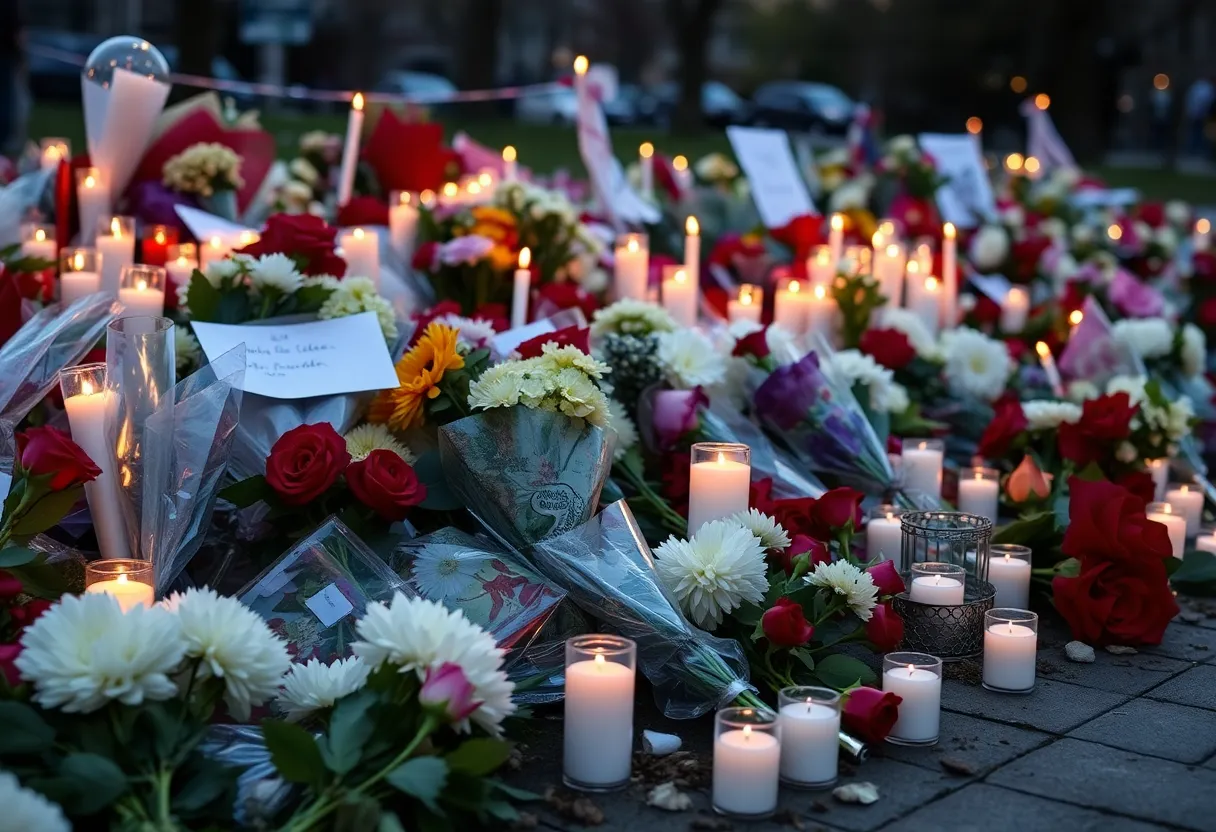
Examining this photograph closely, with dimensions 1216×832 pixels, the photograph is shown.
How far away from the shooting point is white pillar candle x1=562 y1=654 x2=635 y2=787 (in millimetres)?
2330

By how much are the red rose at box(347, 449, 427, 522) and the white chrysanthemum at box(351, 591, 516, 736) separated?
1.71ft

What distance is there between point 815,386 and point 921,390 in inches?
43.1

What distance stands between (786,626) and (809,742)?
10.3 inches

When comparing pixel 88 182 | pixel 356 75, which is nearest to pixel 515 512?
pixel 88 182

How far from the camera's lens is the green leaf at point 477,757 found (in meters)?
2.16

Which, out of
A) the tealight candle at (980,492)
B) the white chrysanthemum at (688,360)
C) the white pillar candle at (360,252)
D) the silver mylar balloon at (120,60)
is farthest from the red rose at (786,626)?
the silver mylar balloon at (120,60)

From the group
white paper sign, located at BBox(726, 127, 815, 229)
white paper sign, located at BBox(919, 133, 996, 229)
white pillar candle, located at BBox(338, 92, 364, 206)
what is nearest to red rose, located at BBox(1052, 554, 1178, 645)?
white pillar candle, located at BBox(338, 92, 364, 206)

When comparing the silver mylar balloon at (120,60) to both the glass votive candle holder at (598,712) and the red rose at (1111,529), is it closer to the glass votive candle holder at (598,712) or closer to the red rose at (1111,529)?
the glass votive candle holder at (598,712)

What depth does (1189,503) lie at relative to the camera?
4.06 meters

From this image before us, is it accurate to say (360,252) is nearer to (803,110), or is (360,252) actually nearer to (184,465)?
(184,465)

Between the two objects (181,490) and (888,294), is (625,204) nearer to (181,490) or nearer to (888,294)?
(888,294)

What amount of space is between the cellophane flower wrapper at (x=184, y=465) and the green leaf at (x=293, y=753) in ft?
2.34

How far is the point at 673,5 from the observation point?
20703 millimetres

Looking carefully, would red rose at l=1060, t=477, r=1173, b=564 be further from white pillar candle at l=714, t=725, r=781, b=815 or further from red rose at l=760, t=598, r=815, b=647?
white pillar candle at l=714, t=725, r=781, b=815
